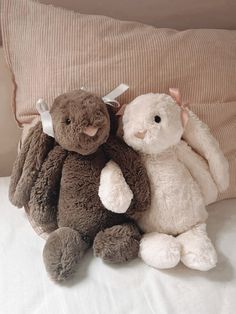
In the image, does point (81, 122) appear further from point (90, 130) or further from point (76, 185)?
point (76, 185)

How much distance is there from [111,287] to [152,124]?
0.34m

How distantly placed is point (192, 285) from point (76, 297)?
9.0 inches

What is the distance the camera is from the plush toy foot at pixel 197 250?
898 mm

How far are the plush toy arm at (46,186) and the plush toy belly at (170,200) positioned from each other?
0.19 meters

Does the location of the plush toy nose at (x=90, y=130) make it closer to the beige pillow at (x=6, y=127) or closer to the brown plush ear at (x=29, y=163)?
the brown plush ear at (x=29, y=163)

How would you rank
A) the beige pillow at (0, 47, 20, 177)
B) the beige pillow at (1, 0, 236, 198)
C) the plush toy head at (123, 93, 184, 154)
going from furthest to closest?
the beige pillow at (0, 47, 20, 177) < the beige pillow at (1, 0, 236, 198) < the plush toy head at (123, 93, 184, 154)

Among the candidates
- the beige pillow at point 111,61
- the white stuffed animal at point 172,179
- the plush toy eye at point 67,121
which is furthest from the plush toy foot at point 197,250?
the plush toy eye at point 67,121

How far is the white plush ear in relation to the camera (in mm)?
1029

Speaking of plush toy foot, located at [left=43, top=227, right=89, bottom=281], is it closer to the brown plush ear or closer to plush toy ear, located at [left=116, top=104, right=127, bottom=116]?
the brown plush ear

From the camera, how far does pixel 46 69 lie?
3.48 ft

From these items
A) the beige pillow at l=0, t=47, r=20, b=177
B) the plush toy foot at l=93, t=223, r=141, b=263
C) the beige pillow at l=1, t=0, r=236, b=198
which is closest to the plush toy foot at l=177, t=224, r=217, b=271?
the plush toy foot at l=93, t=223, r=141, b=263

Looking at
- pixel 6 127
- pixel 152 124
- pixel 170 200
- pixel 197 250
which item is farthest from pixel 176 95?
pixel 6 127

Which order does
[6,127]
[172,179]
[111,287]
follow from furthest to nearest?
1. [6,127]
2. [172,179]
3. [111,287]

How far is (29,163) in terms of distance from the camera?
0.96 metres
